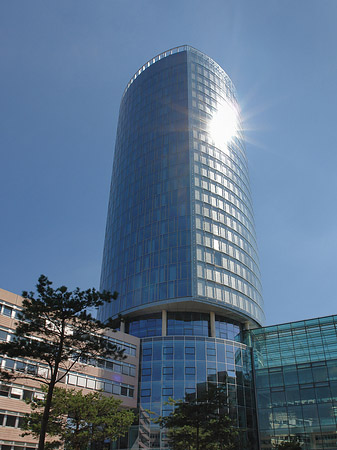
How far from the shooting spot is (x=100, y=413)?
3934 centimetres

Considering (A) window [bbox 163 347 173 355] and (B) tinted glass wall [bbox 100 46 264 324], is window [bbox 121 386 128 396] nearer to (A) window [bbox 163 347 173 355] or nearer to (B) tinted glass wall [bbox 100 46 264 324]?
(A) window [bbox 163 347 173 355]

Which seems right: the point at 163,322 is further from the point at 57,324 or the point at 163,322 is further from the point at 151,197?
the point at 57,324

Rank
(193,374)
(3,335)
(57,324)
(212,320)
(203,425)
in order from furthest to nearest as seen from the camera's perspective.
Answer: (212,320)
(193,374)
(3,335)
(203,425)
(57,324)

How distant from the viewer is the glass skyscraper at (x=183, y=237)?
64.7 meters

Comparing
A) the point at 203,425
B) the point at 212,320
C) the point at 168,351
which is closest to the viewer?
→ the point at 203,425

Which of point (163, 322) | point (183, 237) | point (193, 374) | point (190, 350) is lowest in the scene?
point (193, 374)

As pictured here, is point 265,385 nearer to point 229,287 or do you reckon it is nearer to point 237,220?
point 229,287

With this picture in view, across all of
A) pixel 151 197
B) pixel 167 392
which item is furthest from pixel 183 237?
pixel 167 392

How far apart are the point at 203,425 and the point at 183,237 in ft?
125

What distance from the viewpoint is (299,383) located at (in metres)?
61.7

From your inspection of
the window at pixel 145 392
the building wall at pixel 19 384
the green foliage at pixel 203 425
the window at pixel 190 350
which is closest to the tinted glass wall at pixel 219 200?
the window at pixel 190 350

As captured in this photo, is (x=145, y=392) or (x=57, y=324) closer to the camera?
(x=57, y=324)

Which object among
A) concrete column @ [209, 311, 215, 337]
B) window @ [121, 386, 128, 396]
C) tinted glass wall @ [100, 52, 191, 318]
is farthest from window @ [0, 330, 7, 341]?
concrete column @ [209, 311, 215, 337]

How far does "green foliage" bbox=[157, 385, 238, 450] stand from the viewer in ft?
133
